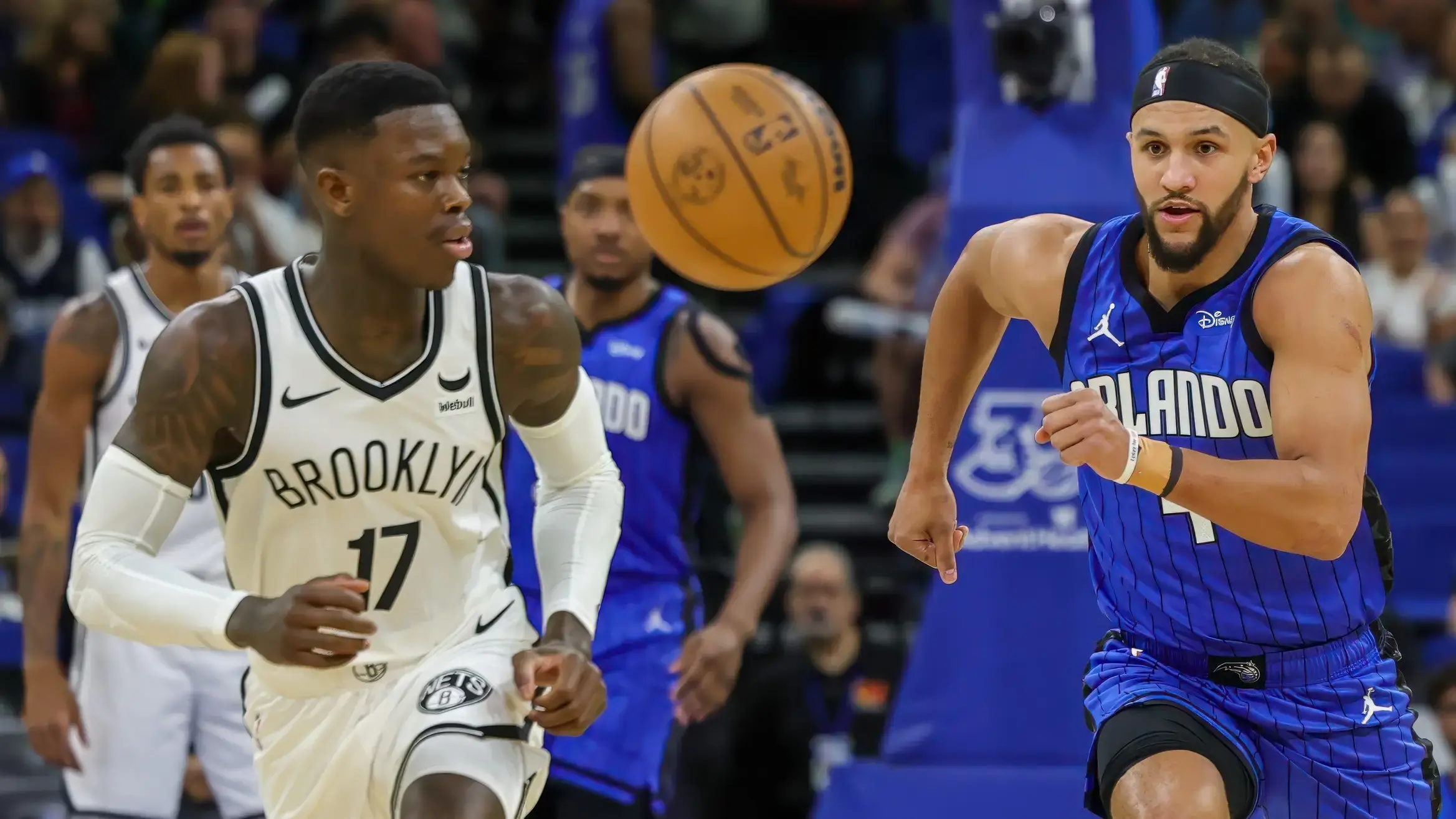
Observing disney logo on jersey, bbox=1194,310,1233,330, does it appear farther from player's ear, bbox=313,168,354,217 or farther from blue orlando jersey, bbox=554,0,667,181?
blue orlando jersey, bbox=554,0,667,181

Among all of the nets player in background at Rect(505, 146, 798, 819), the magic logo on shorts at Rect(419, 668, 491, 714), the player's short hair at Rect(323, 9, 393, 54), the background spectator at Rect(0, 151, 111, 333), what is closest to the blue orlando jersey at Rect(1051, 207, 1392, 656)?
the magic logo on shorts at Rect(419, 668, 491, 714)

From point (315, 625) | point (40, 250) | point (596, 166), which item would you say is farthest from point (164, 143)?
point (40, 250)

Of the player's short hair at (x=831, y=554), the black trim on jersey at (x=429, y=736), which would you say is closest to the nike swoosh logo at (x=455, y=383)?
the black trim on jersey at (x=429, y=736)

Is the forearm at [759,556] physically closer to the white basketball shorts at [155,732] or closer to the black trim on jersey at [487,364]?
the white basketball shorts at [155,732]

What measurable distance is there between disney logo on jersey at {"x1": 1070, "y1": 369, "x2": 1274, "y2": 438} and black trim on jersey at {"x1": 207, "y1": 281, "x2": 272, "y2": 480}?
165cm

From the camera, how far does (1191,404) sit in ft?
13.4

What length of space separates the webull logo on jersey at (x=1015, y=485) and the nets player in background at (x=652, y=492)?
0.98 metres

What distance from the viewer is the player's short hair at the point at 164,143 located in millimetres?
6066

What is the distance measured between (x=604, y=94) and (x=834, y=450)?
238cm

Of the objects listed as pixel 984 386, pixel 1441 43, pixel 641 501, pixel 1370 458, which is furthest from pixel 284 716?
pixel 1441 43

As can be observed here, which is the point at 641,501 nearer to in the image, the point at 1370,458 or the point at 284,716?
the point at 284,716

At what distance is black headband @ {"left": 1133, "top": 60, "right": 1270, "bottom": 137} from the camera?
407cm

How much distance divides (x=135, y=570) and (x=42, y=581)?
191cm

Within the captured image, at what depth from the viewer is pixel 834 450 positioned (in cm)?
1102
